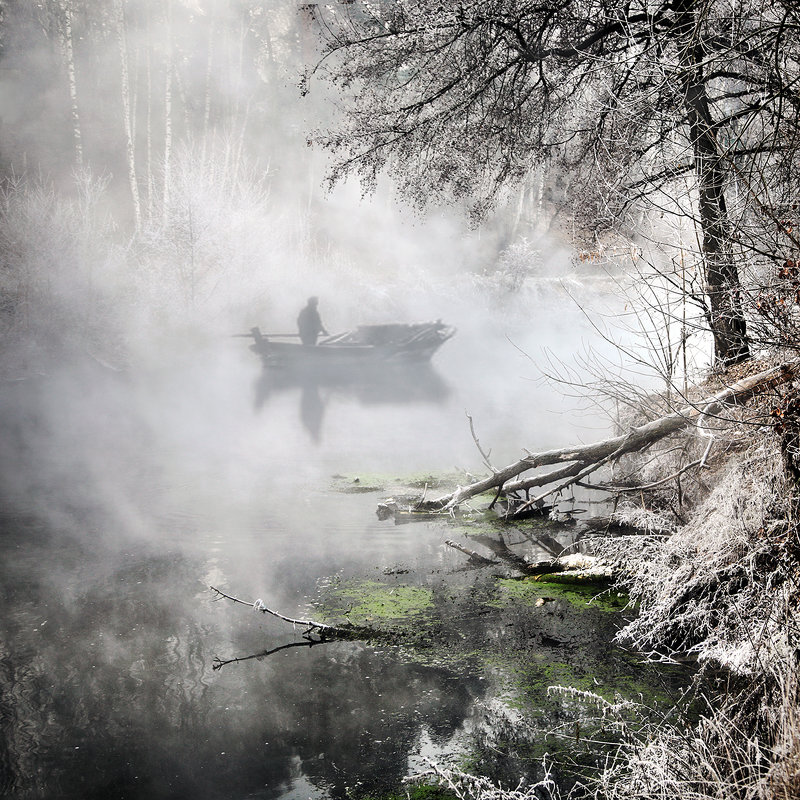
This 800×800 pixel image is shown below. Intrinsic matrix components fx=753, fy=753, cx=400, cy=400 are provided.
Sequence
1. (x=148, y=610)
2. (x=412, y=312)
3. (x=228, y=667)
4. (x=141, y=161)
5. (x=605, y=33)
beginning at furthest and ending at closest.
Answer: (x=412, y=312)
(x=141, y=161)
(x=605, y=33)
(x=148, y=610)
(x=228, y=667)

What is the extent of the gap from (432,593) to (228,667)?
169cm

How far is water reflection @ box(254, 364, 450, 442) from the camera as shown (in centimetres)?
1785

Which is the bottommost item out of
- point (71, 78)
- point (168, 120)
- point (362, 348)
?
point (362, 348)

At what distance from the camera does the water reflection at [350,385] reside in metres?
17.8

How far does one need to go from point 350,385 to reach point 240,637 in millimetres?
16583

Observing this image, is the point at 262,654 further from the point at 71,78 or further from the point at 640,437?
the point at 71,78

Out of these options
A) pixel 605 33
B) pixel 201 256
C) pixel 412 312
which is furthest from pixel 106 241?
pixel 605 33

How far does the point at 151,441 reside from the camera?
12.6m

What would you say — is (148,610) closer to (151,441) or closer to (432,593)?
(432,593)

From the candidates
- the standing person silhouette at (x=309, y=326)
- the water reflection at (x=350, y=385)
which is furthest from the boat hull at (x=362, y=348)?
the standing person silhouette at (x=309, y=326)

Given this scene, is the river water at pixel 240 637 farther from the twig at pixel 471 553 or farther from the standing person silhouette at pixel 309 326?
the standing person silhouette at pixel 309 326

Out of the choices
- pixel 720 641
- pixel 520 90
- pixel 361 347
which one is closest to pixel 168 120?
pixel 361 347

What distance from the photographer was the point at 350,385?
21203mm

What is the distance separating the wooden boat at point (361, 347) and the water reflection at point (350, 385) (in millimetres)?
175
